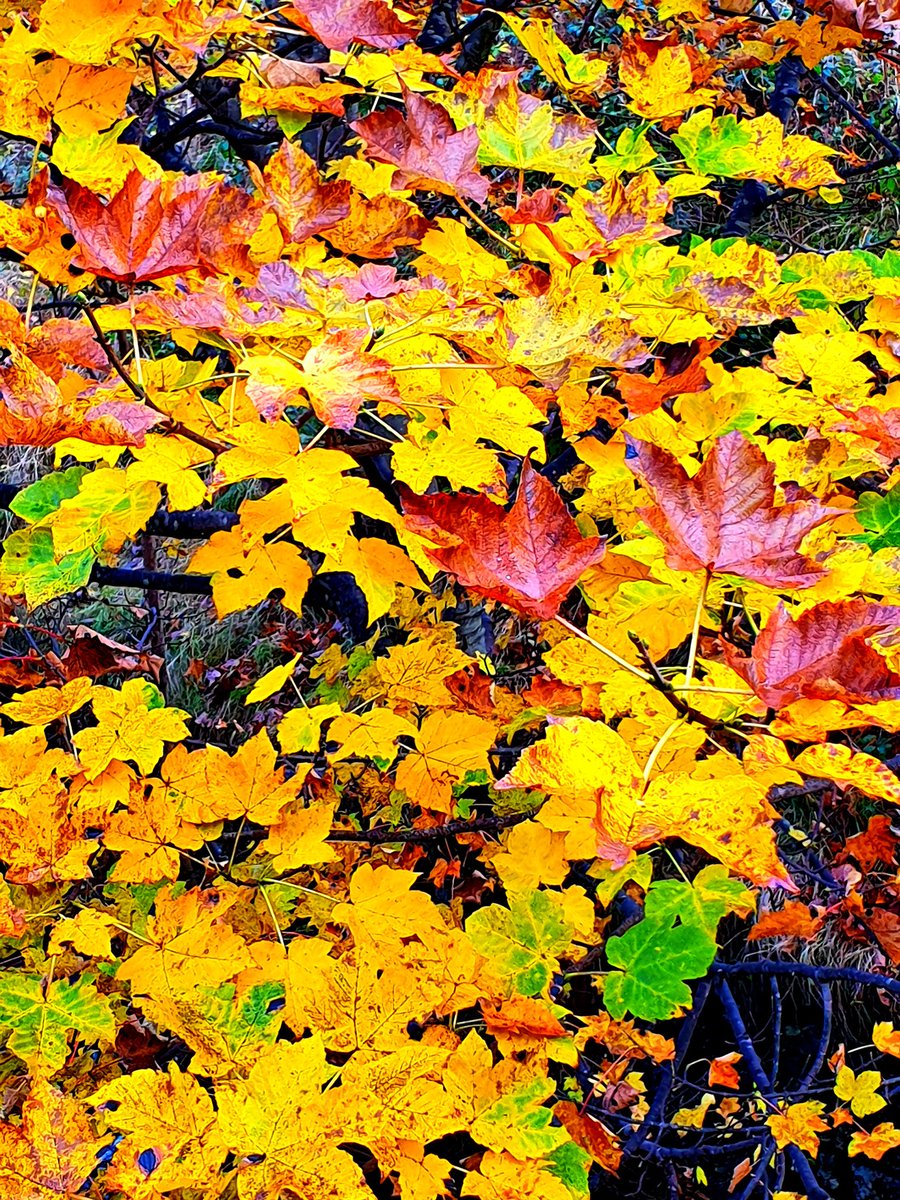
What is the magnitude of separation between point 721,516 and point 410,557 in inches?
11.3

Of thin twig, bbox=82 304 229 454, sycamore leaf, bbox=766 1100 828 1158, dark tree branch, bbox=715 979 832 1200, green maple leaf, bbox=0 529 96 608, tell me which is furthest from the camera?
sycamore leaf, bbox=766 1100 828 1158

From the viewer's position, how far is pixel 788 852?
2799 millimetres

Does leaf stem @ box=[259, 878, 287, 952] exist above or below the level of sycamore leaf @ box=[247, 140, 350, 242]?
below

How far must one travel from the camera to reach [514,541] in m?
0.67

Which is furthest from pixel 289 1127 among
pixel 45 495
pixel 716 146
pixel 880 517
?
pixel 716 146

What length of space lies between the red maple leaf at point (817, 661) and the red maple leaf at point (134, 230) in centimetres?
49

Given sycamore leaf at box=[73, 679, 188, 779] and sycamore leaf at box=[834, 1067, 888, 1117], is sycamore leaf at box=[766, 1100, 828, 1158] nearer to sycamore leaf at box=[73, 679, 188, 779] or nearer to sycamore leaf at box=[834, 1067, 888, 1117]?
sycamore leaf at box=[834, 1067, 888, 1117]

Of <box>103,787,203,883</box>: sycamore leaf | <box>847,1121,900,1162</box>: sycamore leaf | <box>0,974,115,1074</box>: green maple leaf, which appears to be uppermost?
<box>103,787,203,883</box>: sycamore leaf

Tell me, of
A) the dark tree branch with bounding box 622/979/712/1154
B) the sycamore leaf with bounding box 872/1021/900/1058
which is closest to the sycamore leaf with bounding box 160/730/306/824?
the dark tree branch with bounding box 622/979/712/1154

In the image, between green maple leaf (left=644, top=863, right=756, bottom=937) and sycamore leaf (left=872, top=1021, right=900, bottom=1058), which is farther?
sycamore leaf (left=872, top=1021, right=900, bottom=1058)

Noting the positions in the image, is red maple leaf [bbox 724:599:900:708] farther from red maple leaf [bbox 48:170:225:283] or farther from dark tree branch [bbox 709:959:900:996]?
dark tree branch [bbox 709:959:900:996]

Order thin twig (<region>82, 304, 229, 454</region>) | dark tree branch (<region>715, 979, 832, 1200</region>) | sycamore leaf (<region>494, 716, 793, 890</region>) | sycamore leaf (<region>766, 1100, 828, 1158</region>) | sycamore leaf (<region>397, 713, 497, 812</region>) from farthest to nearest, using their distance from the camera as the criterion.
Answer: sycamore leaf (<region>766, 1100, 828, 1158</region>) → dark tree branch (<region>715, 979, 832, 1200</region>) → sycamore leaf (<region>397, 713, 497, 812</region>) → thin twig (<region>82, 304, 229, 454</region>) → sycamore leaf (<region>494, 716, 793, 890</region>)

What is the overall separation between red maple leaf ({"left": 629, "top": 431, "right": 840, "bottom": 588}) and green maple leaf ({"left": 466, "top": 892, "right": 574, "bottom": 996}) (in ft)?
1.85

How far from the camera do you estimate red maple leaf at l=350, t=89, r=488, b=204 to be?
0.92 meters
